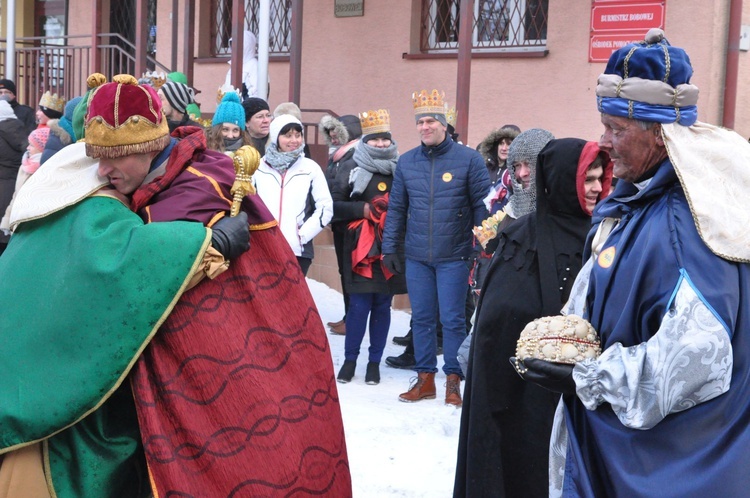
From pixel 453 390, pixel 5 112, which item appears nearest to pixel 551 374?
pixel 453 390

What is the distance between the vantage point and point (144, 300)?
289 cm

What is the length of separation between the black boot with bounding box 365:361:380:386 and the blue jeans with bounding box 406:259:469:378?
46cm

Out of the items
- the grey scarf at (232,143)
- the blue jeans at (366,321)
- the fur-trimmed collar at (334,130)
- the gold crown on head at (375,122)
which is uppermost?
the gold crown on head at (375,122)

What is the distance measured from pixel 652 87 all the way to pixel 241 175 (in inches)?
52.6

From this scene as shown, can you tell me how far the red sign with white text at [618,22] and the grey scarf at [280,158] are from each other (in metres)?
4.39

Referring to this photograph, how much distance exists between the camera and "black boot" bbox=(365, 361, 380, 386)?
695 cm

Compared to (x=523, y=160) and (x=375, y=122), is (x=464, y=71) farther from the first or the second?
(x=523, y=160)

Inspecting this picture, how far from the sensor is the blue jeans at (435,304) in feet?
21.2

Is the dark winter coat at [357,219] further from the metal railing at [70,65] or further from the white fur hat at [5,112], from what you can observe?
the metal railing at [70,65]

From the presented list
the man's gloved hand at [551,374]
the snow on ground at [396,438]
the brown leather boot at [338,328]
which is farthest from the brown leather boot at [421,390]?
the man's gloved hand at [551,374]

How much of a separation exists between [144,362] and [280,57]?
11319 mm

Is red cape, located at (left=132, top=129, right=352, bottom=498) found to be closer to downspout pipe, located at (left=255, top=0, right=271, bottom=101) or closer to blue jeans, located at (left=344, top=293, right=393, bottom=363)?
blue jeans, located at (left=344, top=293, right=393, bottom=363)

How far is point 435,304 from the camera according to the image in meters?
6.66

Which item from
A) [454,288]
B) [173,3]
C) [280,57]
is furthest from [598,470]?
[173,3]
